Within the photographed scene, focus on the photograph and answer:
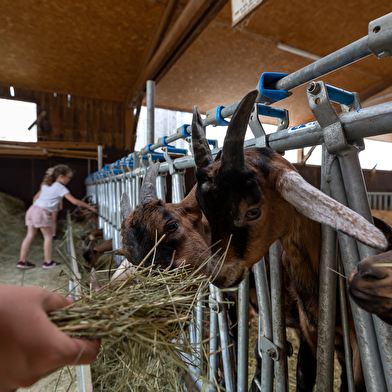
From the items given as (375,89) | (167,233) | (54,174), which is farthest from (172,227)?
(375,89)

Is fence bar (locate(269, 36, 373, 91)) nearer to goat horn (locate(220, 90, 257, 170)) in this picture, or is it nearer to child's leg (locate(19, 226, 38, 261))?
goat horn (locate(220, 90, 257, 170))

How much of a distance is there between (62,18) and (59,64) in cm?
226

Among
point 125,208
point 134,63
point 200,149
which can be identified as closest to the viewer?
point 200,149

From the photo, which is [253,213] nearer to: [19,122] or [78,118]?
[78,118]

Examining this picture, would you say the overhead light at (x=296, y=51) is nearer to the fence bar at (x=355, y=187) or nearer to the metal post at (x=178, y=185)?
the metal post at (x=178, y=185)

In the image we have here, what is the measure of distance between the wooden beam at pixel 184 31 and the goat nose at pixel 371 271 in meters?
4.23

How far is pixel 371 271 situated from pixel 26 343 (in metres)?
0.89

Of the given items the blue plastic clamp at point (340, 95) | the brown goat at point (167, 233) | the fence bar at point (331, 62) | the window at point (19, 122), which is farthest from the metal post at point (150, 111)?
the window at point (19, 122)

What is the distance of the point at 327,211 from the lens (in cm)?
85

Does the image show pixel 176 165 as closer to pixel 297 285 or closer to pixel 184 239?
pixel 184 239

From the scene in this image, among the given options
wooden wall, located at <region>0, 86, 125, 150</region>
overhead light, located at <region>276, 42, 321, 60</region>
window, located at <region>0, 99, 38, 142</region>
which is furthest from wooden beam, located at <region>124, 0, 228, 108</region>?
window, located at <region>0, 99, 38, 142</region>

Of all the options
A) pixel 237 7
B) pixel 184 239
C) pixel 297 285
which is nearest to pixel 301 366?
pixel 297 285

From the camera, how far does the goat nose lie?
2.24 ft

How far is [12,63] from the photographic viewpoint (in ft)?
26.8
